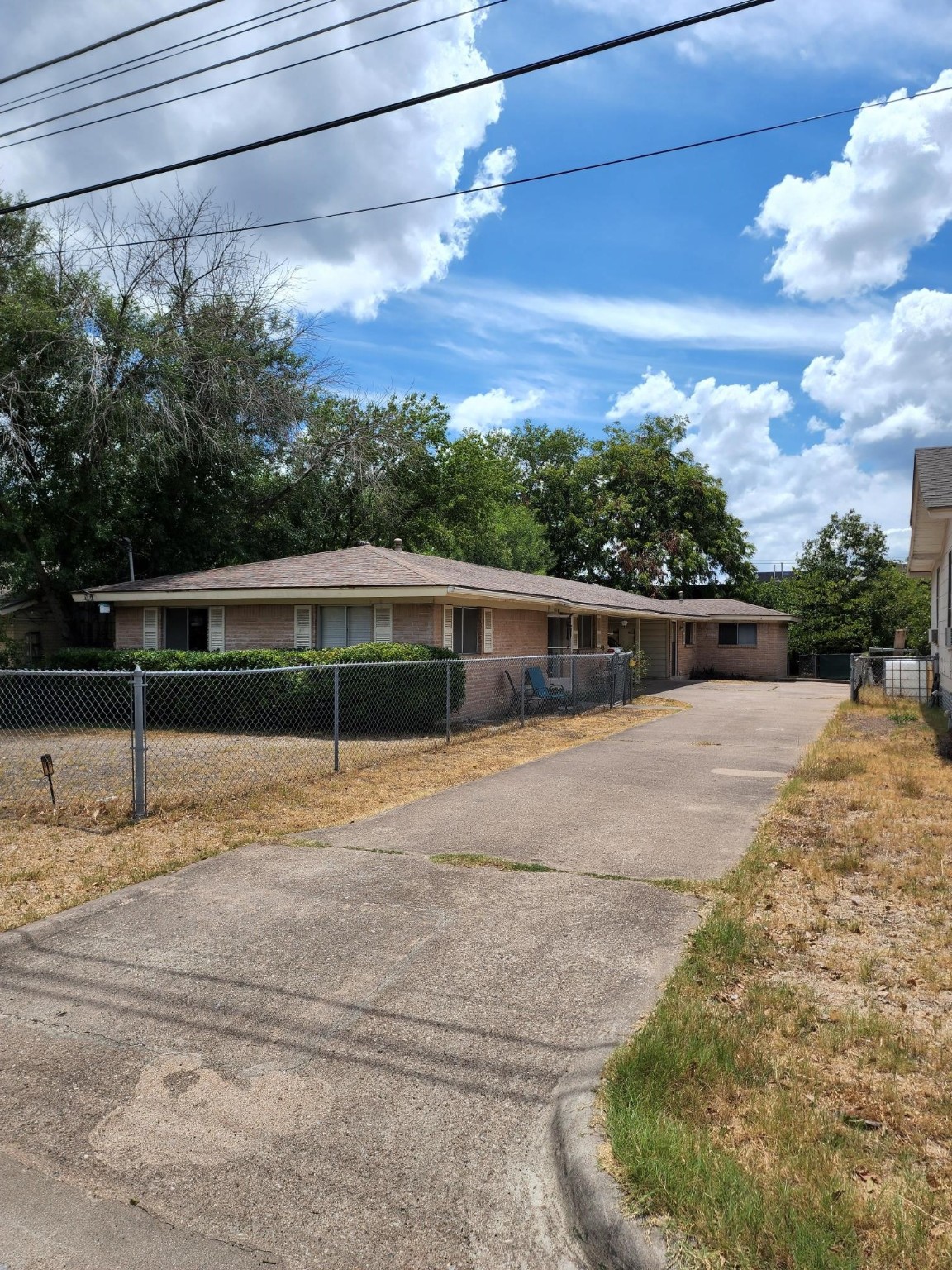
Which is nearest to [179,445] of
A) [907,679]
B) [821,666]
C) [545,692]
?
[545,692]

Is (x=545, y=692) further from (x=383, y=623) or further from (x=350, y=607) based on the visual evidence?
(x=350, y=607)

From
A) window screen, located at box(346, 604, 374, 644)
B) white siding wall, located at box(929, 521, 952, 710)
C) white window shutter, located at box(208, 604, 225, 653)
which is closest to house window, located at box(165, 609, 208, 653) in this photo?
white window shutter, located at box(208, 604, 225, 653)

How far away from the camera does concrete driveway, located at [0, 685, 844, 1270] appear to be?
8.57ft

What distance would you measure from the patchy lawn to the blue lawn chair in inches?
464

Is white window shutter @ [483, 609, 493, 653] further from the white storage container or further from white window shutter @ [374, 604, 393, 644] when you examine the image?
the white storage container

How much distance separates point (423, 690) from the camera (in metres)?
14.9

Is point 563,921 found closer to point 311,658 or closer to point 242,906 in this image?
point 242,906

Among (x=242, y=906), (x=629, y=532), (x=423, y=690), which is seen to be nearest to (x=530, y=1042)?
(x=242, y=906)

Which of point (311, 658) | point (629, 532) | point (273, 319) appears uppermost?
point (273, 319)

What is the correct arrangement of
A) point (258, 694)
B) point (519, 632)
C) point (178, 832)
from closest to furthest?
point (178, 832)
point (258, 694)
point (519, 632)

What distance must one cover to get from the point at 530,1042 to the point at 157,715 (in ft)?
46.7

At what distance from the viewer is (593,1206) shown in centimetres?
262

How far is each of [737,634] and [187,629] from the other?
23.6 m

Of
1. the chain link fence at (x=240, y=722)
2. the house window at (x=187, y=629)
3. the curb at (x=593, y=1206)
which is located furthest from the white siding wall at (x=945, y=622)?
the house window at (x=187, y=629)
